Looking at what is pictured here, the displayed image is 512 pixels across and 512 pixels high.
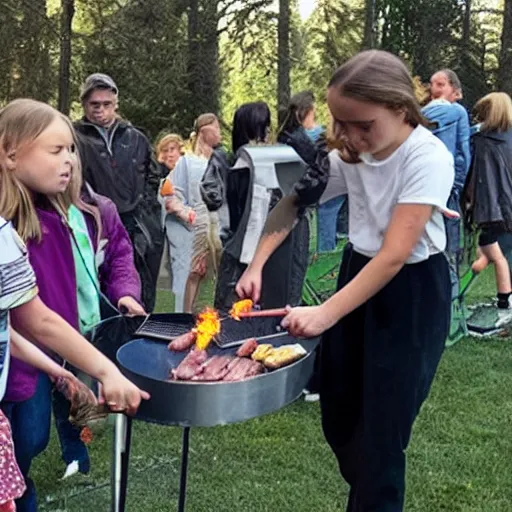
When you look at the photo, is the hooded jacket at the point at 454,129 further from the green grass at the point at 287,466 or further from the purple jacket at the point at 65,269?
the purple jacket at the point at 65,269

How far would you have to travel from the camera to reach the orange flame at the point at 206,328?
228 cm

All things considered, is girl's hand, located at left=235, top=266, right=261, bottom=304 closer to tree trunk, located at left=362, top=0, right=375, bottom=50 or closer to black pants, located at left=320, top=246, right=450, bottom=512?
black pants, located at left=320, top=246, right=450, bottom=512

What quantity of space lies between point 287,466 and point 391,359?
5.68ft

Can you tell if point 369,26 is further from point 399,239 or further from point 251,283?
point 399,239

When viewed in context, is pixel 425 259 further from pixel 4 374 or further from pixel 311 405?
pixel 311 405

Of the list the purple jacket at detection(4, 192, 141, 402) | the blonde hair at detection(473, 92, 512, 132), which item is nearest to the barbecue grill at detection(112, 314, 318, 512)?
the purple jacket at detection(4, 192, 141, 402)

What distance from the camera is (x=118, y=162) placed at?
528 cm

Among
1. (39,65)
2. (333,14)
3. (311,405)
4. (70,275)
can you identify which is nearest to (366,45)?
(333,14)

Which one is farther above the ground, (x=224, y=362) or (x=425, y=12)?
(x=425, y=12)

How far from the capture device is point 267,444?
414cm

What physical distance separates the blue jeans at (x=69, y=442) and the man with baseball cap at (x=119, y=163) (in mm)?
1684

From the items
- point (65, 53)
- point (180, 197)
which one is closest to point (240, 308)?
point (180, 197)

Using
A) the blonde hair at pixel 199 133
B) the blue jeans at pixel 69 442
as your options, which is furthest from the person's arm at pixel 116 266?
the blonde hair at pixel 199 133

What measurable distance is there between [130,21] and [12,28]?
111 inches
